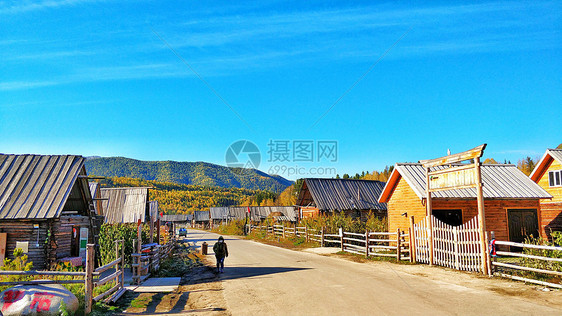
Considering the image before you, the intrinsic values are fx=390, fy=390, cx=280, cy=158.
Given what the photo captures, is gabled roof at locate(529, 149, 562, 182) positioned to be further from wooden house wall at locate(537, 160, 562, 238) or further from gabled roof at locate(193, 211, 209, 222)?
gabled roof at locate(193, 211, 209, 222)

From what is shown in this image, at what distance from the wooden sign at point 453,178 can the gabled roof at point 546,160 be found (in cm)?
1607

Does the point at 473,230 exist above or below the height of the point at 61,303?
above

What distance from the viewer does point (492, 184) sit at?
2438 centimetres

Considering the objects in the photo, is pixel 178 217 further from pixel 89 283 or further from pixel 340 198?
pixel 89 283

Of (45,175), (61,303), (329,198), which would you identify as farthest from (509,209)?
(45,175)

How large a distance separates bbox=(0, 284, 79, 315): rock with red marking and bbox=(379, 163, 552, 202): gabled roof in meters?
18.9

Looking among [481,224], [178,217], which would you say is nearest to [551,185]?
[481,224]

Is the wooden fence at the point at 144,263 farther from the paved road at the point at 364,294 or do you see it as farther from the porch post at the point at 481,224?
the porch post at the point at 481,224

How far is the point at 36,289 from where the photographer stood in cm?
915

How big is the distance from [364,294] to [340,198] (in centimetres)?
3209

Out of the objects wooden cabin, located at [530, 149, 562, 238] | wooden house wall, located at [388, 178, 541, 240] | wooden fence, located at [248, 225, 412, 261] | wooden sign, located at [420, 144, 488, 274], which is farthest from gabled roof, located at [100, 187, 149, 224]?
wooden cabin, located at [530, 149, 562, 238]

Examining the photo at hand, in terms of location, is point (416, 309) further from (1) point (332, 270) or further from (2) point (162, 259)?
(2) point (162, 259)

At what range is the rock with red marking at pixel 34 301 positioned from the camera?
8711 millimetres

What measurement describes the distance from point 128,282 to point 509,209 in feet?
70.8
